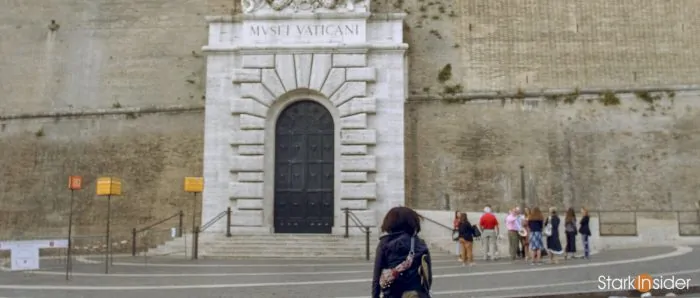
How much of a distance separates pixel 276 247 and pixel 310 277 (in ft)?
16.1

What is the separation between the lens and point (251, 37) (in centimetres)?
1806

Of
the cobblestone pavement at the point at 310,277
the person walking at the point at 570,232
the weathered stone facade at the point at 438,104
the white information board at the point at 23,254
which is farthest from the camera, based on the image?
the weathered stone facade at the point at 438,104

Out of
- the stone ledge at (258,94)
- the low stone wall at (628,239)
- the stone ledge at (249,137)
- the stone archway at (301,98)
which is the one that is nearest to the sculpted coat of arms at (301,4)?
the stone archway at (301,98)

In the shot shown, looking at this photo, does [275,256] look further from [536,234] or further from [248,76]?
[536,234]

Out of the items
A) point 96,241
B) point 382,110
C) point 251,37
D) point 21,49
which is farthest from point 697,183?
point 21,49

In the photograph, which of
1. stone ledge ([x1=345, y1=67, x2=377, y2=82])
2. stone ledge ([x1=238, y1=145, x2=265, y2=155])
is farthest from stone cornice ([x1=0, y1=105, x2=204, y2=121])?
stone ledge ([x1=345, y1=67, x2=377, y2=82])

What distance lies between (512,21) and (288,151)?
6877mm

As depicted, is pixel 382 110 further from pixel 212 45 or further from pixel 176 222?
pixel 176 222

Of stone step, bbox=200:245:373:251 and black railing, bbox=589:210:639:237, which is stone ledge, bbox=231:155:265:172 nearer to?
stone step, bbox=200:245:373:251

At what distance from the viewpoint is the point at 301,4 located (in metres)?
18.1

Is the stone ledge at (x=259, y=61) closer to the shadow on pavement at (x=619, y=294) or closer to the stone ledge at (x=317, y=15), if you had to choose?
the stone ledge at (x=317, y=15)

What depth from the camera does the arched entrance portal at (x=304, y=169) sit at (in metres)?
17.5

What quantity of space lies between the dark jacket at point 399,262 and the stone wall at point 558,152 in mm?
13855

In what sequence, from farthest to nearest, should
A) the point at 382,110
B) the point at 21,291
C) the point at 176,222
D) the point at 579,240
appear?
the point at 176,222 < the point at 382,110 < the point at 579,240 < the point at 21,291
